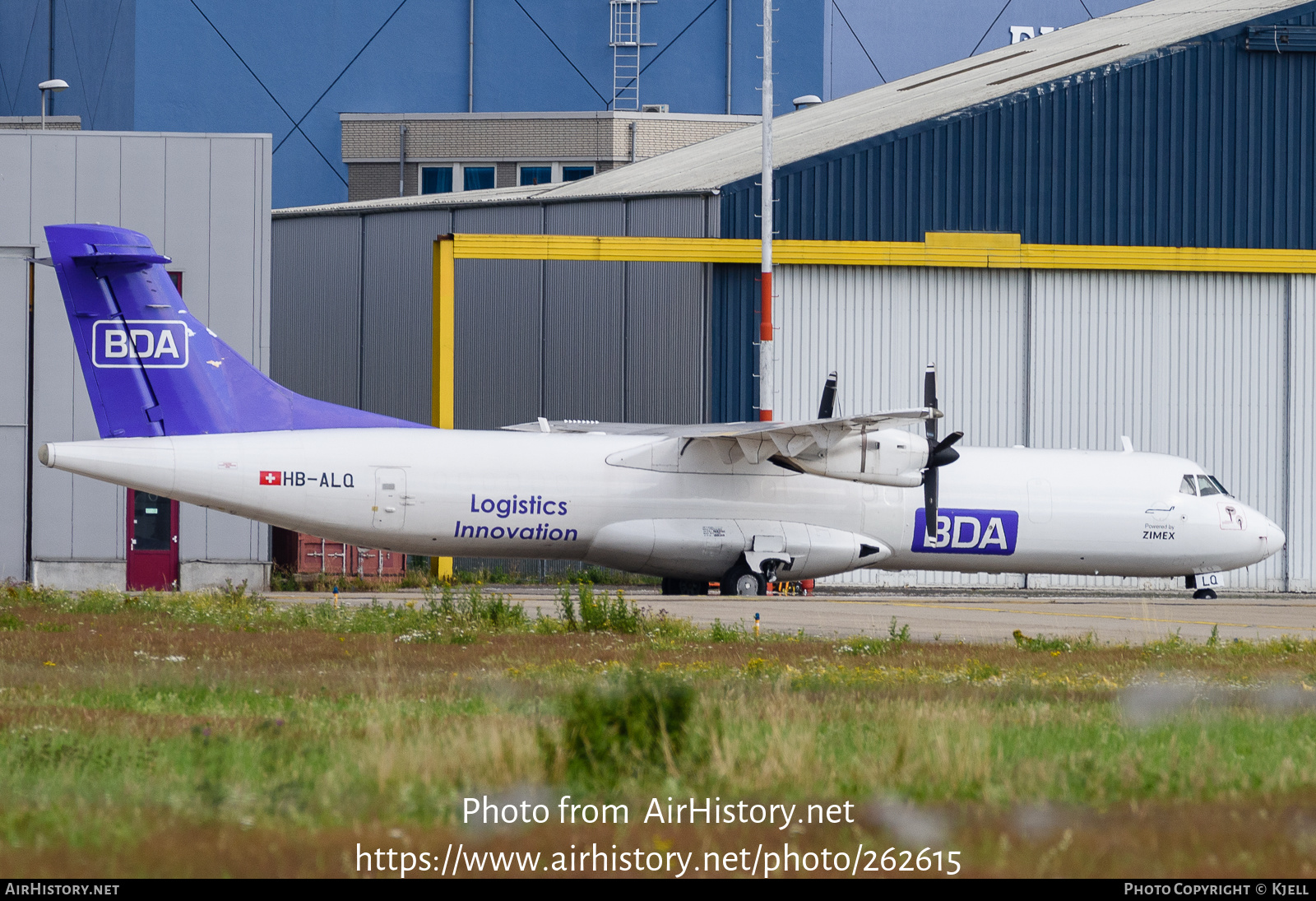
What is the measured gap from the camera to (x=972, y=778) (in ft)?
27.8

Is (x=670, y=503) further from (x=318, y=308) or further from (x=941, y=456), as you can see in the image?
(x=318, y=308)

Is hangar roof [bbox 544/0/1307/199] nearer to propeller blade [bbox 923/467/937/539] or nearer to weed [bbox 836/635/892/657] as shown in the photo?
propeller blade [bbox 923/467/937/539]

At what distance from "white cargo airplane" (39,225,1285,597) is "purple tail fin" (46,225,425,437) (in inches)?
1.1

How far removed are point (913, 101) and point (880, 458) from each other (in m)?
17.4

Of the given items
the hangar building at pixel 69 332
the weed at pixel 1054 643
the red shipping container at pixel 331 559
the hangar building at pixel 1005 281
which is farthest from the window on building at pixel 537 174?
the weed at pixel 1054 643

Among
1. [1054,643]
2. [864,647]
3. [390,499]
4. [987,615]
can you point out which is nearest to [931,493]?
Result: [987,615]

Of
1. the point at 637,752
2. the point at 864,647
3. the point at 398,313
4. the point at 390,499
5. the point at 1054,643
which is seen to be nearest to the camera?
the point at 637,752

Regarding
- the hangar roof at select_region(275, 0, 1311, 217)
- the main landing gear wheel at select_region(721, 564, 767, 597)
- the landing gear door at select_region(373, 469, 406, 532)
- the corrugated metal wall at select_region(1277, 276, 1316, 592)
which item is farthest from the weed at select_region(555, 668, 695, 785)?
the corrugated metal wall at select_region(1277, 276, 1316, 592)

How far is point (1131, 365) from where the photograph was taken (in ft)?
113

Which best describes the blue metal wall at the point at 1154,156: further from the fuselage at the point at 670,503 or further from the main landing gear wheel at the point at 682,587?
the main landing gear wheel at the point at 682,587

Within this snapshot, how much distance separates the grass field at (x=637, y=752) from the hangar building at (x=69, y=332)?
12781 mm

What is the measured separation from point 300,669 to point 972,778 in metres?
8.25

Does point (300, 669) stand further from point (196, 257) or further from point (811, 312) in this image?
point (811, 312)

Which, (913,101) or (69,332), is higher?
(913,101)
